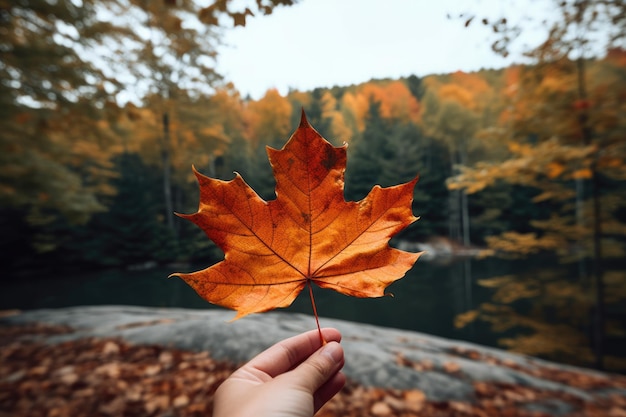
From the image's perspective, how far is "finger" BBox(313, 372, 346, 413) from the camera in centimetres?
86

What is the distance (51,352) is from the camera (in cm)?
327

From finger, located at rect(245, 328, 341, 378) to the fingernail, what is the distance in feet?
0.30

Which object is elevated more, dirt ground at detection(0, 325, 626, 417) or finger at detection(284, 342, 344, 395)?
finger at detection(284, 342, 344, 395)

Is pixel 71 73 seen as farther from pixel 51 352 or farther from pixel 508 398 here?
pixel 508 398

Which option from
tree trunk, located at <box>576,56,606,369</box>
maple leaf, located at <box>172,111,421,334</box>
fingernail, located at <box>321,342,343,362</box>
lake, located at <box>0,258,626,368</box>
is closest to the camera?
maple leaf, located at <box>172,111,421,334</box>

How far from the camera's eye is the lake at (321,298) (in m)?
8.44

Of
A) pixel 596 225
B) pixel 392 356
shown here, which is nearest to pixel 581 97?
pixel 596 225

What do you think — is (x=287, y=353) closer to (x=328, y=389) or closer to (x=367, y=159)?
(x=328, y=389)

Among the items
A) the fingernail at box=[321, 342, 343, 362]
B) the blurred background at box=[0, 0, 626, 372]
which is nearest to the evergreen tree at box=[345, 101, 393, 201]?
the blurred background at box=[0, 0, 626, 372]

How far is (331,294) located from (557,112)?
8473 millimetres

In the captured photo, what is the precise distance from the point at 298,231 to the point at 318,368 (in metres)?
0.39

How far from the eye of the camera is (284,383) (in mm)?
724

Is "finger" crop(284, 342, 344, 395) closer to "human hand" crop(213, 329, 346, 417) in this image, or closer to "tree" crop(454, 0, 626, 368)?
"human hand" crop(213, 329, 346, 417)

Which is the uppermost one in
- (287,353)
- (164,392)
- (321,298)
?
(287,353)
